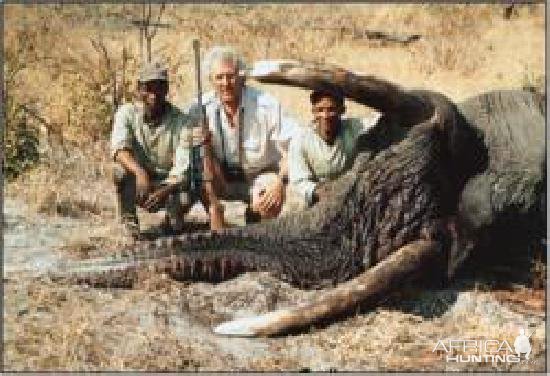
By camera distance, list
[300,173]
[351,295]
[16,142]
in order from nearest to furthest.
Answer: [351,295] < [300,173] < [16,142]

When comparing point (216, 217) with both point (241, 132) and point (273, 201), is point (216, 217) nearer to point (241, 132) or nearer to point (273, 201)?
point (273, 201)

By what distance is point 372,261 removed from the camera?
294 inches

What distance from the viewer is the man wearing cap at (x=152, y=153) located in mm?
7590

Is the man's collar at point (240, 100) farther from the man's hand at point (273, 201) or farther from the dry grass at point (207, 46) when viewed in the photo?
the man's hand at point (273, 201)

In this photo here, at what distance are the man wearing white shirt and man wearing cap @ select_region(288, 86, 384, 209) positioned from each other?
130 mm

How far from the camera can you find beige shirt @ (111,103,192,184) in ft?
25.0

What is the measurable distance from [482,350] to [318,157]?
4.83ft

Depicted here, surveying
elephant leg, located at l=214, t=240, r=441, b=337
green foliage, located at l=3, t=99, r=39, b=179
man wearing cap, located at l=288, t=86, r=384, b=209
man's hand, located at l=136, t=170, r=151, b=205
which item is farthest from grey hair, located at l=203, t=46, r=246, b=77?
elephant leg, located at l=214, t=240, r=441, b=337

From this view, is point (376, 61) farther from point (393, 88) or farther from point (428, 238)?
point (428, 238)

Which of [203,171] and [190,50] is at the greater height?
[190,50]

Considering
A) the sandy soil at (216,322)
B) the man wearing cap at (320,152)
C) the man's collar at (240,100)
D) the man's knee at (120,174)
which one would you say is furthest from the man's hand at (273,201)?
the man's knee at (120,174)

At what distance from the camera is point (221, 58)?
7695mm

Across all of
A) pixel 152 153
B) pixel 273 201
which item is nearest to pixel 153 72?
pixel 152 153

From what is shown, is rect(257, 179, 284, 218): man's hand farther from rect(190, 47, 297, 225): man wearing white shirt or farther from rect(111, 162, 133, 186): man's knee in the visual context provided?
rect(111, 162, 133, 186): man's knee
